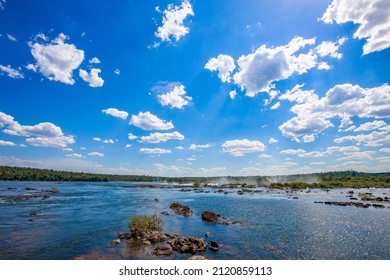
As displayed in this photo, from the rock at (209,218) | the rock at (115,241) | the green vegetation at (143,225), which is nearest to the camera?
the rock at (115,241)

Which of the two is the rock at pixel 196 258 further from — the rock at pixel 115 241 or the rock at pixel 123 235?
the rock at pixel 123 235

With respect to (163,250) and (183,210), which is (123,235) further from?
(183,210)

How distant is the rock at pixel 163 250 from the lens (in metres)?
21.4

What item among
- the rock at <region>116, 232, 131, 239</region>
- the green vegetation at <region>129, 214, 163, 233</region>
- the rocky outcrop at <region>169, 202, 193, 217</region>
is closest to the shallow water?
the rock at <region>116, 232, 131, 239</region>

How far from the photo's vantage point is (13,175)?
160 m

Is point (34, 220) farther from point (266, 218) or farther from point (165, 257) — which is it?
point (266, 218)

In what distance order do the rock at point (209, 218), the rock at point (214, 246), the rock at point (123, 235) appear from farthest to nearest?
the rock at point (209, 218) < the rock at point (123, 235) < the rock at point (214, 246)

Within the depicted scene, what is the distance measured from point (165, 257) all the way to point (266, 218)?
79.6 ft

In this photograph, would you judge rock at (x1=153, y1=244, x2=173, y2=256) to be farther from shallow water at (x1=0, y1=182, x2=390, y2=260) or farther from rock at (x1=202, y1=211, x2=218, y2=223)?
rock at (x1=202, y1=211, x2=218, y2=223)

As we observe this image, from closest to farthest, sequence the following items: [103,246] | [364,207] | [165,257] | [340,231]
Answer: [165,257] → [103,246] → [340,231] → [364,207]

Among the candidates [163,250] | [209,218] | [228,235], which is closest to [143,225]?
[163,250]

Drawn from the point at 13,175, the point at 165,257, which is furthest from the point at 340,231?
the point at 13,175

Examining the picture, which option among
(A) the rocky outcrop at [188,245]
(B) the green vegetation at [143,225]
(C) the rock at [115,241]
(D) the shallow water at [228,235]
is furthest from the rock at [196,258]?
(B) the green vegetation at [143,225]

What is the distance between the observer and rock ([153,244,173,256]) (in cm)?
2141
